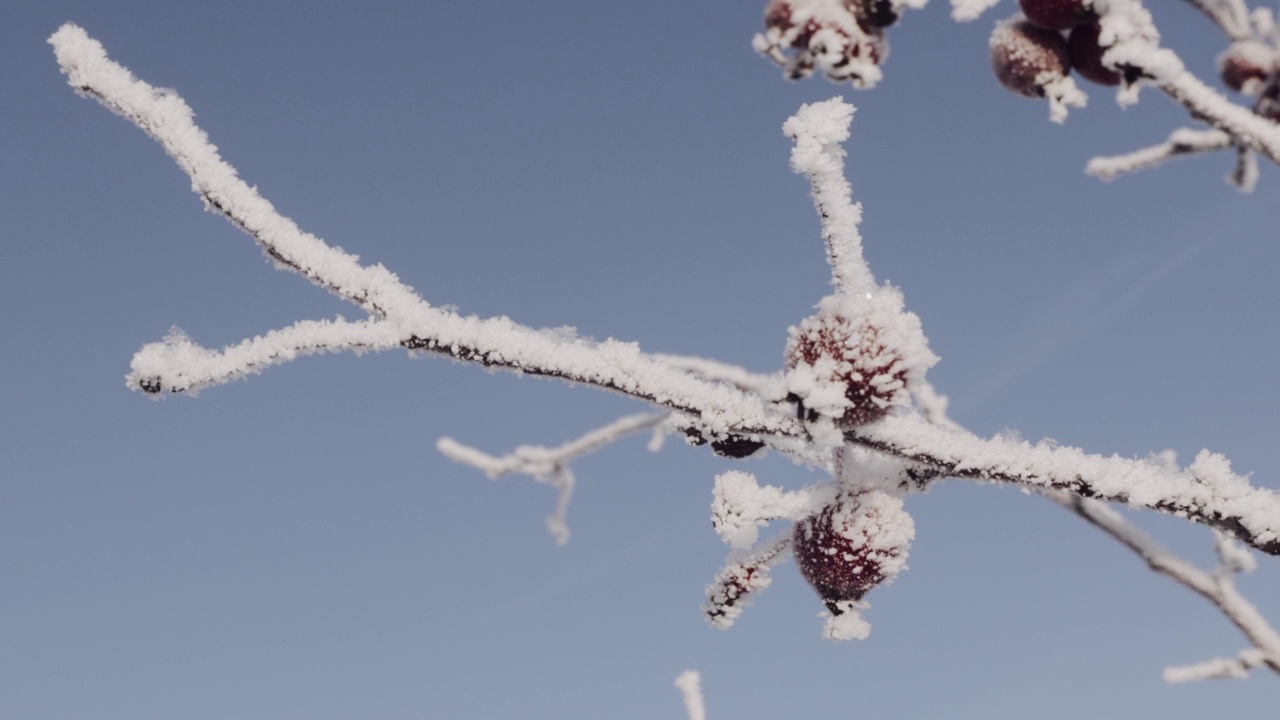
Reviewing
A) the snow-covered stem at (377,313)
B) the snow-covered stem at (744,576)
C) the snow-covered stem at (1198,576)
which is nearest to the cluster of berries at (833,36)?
the snow-covered stem at (377,313)

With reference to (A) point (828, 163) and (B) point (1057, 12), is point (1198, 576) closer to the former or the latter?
(B) point (1057, 12)

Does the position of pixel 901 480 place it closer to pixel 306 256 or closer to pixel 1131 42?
pixel 1131 42

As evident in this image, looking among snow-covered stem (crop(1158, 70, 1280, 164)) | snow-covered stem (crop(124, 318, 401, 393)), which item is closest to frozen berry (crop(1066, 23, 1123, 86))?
snow-covered stem (crop(1158, 70, 1280, 164))

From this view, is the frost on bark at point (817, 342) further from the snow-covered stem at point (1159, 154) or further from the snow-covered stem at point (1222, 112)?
the snow-covered stem at point (1159, 154)

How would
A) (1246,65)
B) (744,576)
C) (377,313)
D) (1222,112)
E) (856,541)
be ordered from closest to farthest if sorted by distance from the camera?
(377,313) → (1222,112) → (856,541) → (744,576) → (1246,65)

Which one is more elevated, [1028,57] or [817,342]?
[1028,57]

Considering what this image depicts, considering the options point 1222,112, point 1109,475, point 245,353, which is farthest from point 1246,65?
point 245,353
